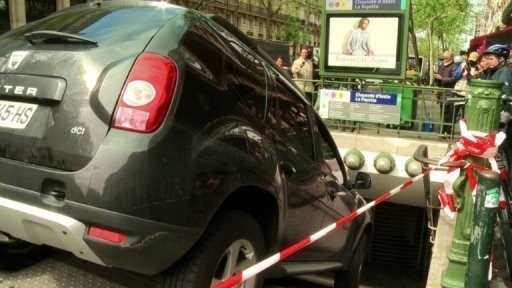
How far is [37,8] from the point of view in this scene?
920 inches

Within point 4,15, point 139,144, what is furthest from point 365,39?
point 4,15

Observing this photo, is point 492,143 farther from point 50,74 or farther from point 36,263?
point 36,263

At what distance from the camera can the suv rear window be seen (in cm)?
259

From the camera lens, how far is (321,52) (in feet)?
30.9

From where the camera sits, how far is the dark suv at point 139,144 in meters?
2.28

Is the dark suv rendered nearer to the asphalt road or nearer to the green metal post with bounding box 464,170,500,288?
the asphalt road

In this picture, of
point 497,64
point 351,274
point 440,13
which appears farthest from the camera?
point 440,13

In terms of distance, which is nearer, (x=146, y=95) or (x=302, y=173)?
(x=146, y=95)

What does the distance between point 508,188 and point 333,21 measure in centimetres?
520

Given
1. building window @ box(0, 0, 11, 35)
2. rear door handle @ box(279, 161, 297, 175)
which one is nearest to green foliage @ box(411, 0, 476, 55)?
building window @ box(0, 0, 11, 35)

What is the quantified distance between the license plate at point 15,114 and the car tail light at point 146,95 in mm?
454

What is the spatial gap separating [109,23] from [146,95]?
0.59 metres

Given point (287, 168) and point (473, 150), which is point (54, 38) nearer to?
point (287, 168)

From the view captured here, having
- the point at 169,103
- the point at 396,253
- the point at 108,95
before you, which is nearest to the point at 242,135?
the point at 169,103
